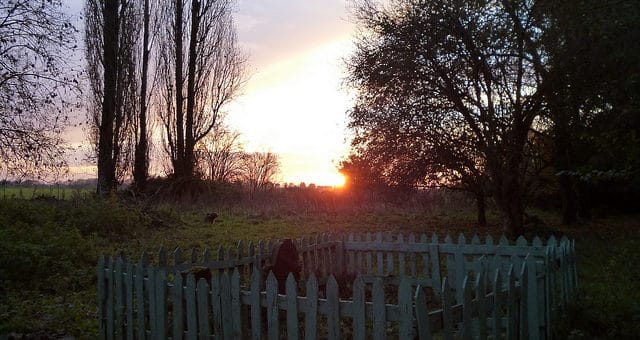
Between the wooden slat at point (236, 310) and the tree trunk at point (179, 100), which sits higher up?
the tree trunk at point (179, 100)

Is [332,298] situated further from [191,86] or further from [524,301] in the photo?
[191,86]

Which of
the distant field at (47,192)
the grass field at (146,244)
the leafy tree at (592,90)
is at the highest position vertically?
the leafy tree at (592,90)

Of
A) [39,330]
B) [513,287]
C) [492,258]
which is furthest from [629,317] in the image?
[39,330]

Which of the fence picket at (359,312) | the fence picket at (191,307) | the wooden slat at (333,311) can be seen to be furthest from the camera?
the fence picket at (191,307)

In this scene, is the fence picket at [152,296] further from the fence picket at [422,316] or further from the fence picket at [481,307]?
the fence picket at [481,307]

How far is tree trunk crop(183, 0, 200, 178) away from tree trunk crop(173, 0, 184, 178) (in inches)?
10.3

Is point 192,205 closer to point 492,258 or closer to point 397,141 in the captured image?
point 397,141

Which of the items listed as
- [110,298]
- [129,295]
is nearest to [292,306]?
[129,295]

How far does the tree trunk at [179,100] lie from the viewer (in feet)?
86.5

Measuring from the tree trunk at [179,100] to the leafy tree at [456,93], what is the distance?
1465cm

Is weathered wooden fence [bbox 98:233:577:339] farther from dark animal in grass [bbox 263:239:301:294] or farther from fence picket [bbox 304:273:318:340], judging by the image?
dark animal in grass [bbox 263:239:301:294]

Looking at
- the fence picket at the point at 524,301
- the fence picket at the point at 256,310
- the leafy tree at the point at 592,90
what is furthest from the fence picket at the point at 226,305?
the leafy tree at the point at 592,90

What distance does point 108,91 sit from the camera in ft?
69.8

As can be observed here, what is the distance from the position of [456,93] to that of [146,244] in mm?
9141
